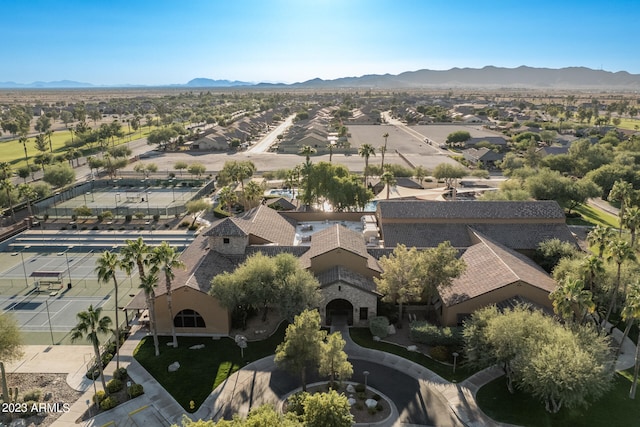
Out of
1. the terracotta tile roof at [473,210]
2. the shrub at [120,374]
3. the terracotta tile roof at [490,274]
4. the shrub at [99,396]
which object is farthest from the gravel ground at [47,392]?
the terracotta tile roof at [473,210]

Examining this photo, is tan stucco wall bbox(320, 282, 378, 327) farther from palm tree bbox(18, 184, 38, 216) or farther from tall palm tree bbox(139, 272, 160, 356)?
palm tree bbox(18, 184, 38, 216)

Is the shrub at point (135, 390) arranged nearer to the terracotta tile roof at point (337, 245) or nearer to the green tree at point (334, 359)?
the green tree at point (334, 359)

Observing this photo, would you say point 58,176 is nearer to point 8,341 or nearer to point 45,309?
point 45,309

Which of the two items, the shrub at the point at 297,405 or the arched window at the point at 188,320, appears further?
the arched window at the point at 188,320

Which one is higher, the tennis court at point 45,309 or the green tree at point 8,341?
the green tree at point 8,341

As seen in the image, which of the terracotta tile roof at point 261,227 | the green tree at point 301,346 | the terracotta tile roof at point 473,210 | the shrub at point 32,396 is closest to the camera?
the green tree at point 301,346

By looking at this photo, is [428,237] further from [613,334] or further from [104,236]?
[104,236]

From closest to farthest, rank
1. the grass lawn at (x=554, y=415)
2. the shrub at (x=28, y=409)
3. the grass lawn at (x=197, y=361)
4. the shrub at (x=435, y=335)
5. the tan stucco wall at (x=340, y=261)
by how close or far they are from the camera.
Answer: the grass lawn at (x=554, y=415)
the shrub at (x=28, y=409)
the grass lawn at (x=197, y=361)
the shrub at (x=435, y=335)
the tan stucco wall at (x=340, y=261)

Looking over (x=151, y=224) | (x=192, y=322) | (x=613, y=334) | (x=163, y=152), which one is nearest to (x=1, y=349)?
(x=192, y=322)

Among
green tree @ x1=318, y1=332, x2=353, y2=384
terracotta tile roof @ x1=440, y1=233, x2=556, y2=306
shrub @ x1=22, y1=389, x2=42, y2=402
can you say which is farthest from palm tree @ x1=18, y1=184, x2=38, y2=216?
terracotta tile roof @ x1=440, y1=233, x2=556, y2=306
